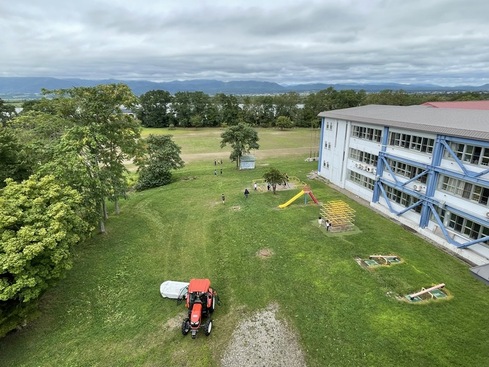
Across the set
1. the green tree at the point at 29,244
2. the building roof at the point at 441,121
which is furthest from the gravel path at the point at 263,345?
the building roof at the point at 441,121

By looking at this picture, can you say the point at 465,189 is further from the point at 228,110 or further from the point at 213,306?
the point at 228,110

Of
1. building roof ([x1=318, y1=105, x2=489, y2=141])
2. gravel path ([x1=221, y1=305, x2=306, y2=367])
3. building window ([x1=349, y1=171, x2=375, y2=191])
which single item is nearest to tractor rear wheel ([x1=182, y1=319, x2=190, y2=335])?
gravel path ([x1=221, y1=305, x2=306, y2=367])

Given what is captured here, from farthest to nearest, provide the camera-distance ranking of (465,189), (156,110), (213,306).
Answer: (156,110), (465,189), (213,306)

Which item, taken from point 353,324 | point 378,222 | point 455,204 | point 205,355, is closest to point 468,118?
point 455,204

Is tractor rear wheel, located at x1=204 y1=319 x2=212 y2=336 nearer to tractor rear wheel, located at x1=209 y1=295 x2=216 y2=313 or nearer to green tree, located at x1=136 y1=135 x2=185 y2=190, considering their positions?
tractor rear wheel, located at x1=209 y1=295 x2=216 y2=313

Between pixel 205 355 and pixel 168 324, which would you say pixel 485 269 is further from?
pixel 168 324

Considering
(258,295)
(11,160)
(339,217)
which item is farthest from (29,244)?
(339,217)

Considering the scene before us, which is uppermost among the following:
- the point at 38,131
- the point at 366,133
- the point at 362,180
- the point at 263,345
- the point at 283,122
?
the point at 38,131

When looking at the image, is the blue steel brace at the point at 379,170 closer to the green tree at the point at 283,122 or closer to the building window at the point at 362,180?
the building window at the point at 362,180
